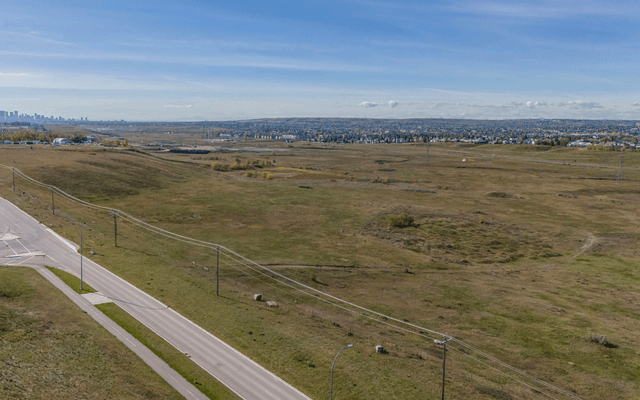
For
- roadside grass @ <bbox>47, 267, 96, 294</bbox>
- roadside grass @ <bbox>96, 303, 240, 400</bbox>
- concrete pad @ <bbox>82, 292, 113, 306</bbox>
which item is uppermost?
roadside grass @ <bbox>47, 267, 96, 294</bbox>

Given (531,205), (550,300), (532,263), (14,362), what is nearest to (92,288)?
(14,362)

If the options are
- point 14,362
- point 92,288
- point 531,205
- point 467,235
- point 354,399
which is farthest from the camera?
point 531,205

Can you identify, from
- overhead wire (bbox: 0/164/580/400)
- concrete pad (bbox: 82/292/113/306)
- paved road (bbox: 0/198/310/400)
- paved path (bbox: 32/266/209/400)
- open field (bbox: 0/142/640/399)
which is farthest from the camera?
concrete pad (bbox: 82/292/113/306)

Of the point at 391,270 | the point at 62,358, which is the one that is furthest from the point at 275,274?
the point at 62,358

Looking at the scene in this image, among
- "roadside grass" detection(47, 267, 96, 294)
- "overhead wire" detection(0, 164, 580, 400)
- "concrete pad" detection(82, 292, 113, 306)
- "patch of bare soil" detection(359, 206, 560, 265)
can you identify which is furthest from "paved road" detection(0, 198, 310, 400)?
"patch of bare soil" detection(359, 206, 560, 265)

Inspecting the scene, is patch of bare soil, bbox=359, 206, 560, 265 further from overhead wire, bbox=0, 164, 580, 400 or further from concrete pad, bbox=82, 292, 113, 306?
concrete pad, bbox=82, 292, 113, 306

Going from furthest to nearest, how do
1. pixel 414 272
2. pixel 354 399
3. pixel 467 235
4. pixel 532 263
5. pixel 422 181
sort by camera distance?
pixel 422 181 → pixel 467 235 → pixel 532 263 → pixel 414 272 → pixel 354 399

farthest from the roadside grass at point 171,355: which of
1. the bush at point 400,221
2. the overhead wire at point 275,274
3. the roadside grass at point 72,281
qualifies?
the bush at point 400,221

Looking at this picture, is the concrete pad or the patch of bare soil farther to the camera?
the patch of bare soil

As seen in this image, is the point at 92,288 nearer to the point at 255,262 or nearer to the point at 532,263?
the point at 255,262
